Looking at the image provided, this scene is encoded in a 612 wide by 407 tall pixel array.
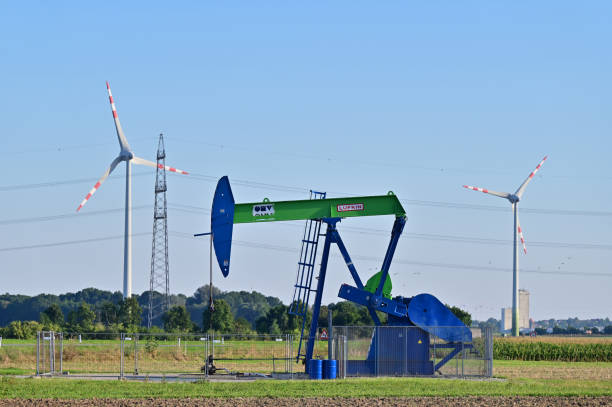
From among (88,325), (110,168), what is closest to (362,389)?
(110,168)

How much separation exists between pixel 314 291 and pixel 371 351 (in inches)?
111

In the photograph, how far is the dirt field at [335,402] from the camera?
2417 centimetres

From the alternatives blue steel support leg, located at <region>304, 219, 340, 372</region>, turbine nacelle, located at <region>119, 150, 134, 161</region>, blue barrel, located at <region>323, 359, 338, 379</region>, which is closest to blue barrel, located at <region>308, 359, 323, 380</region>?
blue barrel, located at <region>323, 359, 338, 379</region>

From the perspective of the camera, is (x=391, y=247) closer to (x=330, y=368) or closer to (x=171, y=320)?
(x=330, y=368)

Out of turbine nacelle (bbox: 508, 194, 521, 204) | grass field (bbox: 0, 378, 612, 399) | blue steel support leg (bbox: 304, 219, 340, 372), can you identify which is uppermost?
turbine nacelle (bbox: 508, 194, 521, 204)

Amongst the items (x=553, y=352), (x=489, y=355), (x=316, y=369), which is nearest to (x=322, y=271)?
(x=316, y=369)

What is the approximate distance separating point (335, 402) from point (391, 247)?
1022 cm

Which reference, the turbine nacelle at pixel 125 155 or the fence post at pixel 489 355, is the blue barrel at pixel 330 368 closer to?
the fence post at pixel 489 355

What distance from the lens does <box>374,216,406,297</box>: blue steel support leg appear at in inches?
1346

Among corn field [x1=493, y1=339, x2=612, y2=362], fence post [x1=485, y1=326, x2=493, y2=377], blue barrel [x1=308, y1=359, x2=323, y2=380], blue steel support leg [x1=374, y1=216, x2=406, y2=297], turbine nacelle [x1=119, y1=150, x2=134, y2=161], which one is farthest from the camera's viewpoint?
turbine nacelle [x1=119, y1=150, x2=134, y2=161]

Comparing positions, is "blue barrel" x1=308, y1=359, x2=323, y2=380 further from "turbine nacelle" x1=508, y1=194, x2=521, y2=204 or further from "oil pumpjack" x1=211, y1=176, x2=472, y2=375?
"turbine nacelle" x1=508, y1=194, x2=521, y2=204

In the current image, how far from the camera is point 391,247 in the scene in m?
34.3

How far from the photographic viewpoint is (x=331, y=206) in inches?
1337

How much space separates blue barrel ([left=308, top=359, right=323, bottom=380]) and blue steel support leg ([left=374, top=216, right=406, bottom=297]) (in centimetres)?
320
